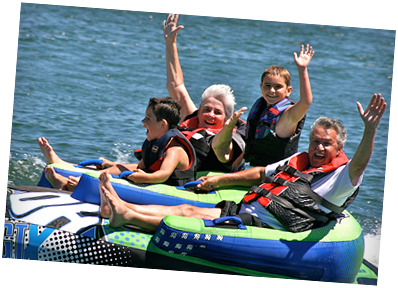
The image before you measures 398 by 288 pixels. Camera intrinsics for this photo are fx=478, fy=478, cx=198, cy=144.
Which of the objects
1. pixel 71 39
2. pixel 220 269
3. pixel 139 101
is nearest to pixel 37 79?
pixel 139 101

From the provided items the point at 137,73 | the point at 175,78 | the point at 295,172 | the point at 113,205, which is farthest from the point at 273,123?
the point at 137,73

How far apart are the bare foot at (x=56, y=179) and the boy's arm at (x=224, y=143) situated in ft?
4.36

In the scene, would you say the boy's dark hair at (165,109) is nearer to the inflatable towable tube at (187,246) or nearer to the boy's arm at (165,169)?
the boy's arm at (165,169)

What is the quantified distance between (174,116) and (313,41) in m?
9.69

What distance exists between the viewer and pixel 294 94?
9.95 m

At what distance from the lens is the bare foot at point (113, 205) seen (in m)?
3.33

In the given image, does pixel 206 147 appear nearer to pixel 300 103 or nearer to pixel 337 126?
pixel 300 103

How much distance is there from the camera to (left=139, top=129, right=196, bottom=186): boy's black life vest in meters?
4.05

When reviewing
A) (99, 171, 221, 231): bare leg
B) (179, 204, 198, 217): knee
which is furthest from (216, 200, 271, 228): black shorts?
(179, 204, 198, 217): knee

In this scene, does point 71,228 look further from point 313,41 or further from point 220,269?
point 313,41

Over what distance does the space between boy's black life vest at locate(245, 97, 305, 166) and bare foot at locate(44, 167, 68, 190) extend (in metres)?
1.74

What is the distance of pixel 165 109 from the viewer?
4.11 metres

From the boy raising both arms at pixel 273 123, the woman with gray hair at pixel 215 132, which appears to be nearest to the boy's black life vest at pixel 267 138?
the boy raising both arms at pixel 273 123

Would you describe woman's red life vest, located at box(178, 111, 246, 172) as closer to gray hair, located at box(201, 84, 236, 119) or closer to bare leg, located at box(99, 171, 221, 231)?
gray hair, located at box(201, 84, 236, 119)
